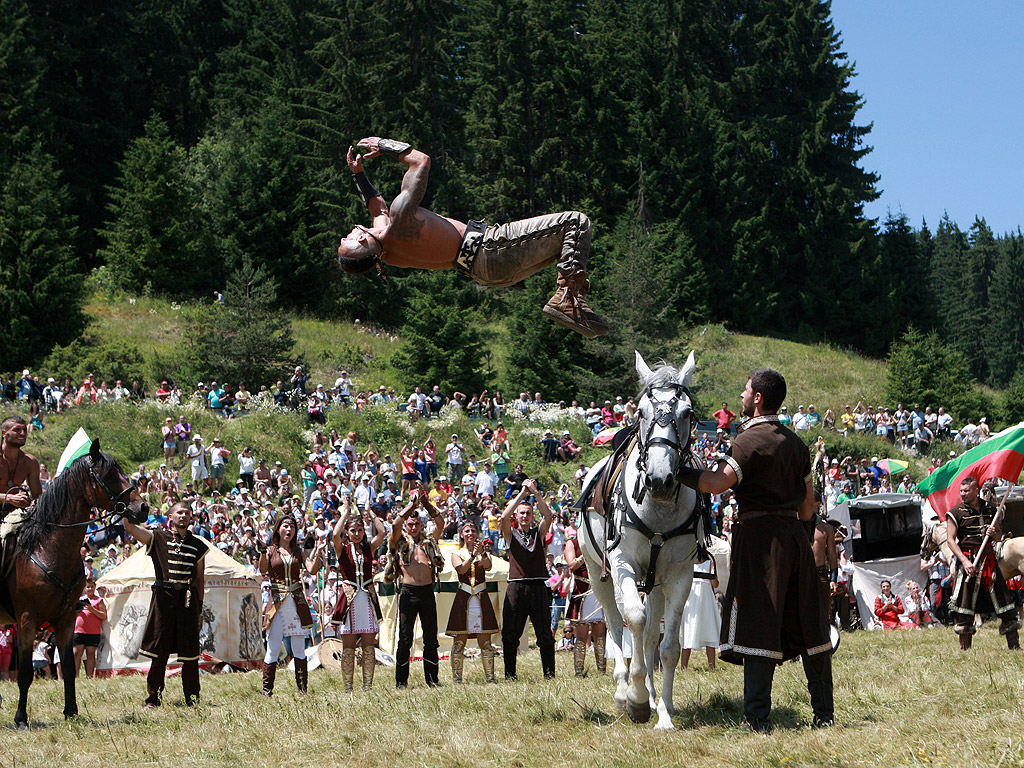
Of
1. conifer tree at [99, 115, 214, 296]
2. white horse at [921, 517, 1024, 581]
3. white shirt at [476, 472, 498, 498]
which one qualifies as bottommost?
white horse at [921, 517, 1024, 581]

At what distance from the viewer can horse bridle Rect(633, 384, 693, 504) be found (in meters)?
7.75

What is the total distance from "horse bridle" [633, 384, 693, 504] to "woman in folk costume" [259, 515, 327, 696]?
4633 millimetres

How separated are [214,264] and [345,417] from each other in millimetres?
27544

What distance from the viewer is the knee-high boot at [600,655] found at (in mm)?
12320

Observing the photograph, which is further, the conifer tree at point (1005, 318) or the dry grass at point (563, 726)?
the conifer tree at point (1005, 318)

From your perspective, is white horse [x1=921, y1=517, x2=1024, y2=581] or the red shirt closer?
white horse [x1=921, y1=517, x2=1024, y2=581]

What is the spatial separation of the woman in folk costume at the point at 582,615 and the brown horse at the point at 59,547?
4.91 metres

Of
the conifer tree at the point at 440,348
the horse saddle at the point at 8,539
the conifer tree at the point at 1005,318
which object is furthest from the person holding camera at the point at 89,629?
the conifer tree at the point at 1005,318

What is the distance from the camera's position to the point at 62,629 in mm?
10570

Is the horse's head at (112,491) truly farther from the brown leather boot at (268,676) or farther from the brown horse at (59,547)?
the brown leather boot at (268,676)

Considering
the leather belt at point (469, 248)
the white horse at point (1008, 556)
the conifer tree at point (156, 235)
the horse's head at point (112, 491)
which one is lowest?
the white horse at point (1008, 556)

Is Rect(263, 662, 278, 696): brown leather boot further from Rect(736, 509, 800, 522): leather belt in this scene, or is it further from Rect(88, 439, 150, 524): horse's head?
Rect(736, 509, 800, 522): leather belt

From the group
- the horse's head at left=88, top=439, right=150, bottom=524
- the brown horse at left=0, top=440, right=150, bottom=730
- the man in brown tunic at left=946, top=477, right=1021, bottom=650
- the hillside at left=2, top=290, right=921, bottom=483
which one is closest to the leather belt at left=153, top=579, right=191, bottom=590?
the brown horse at left=0, top=440, right=150, bottom=730

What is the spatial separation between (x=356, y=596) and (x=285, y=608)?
2.98ft
